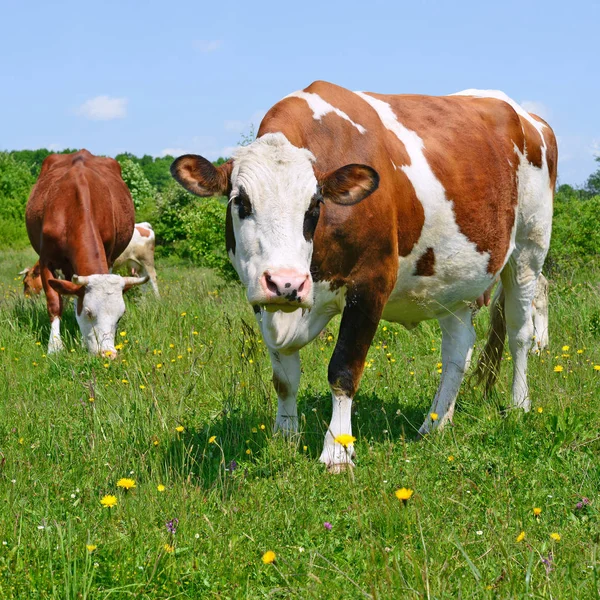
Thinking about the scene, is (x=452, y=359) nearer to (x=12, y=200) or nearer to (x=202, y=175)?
(x=202, y=175)

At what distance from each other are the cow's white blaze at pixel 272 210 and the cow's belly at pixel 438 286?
3.61 feet

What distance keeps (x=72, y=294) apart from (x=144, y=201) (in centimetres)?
1751

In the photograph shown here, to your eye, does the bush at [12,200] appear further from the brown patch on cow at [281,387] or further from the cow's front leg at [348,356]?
the cow's front leg at [348,356]

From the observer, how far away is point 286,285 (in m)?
3.37

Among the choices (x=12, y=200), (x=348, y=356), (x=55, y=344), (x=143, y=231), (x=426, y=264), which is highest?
(x=426, y=264)

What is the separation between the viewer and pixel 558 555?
9.45 feet

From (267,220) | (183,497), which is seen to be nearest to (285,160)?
(267,220)

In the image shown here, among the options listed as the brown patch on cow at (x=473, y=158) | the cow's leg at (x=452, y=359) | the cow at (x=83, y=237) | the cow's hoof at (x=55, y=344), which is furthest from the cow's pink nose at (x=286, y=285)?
the cow's hoof at (x=55, y=344)

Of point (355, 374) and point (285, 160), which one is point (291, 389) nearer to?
point (355, 374)

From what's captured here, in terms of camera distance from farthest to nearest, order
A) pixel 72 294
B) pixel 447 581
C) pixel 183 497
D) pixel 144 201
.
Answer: pixel 144 201, pixel 72 294, pixel 183 497, pixel 447 581

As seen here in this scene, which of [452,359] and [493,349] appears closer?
[452,359]

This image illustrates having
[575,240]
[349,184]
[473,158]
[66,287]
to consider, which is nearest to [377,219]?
[349,184]

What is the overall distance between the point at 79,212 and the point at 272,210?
5.87m

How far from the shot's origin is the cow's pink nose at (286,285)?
11.1ft
